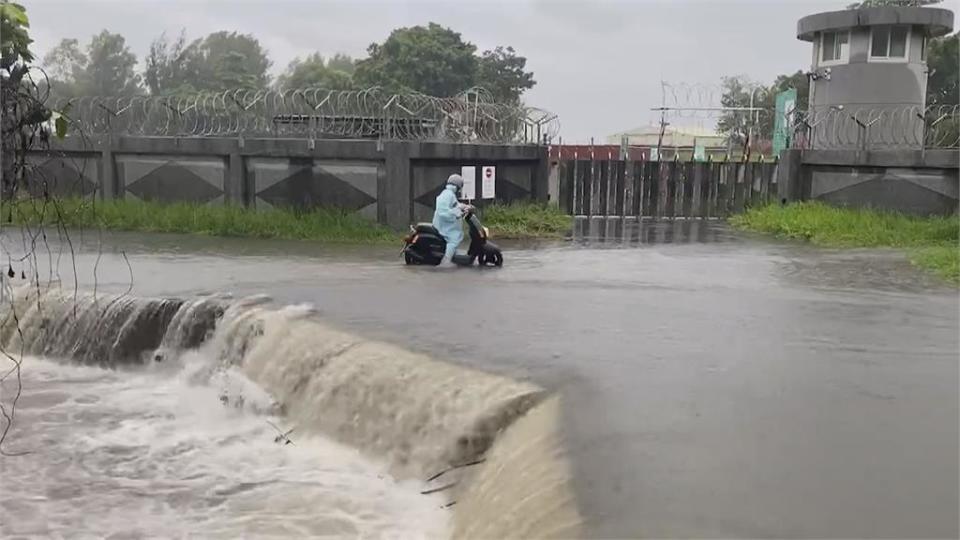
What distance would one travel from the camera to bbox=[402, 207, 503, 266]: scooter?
41.9 feet

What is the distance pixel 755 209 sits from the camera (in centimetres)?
2038

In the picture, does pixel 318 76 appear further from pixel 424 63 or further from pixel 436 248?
pixel 436 248

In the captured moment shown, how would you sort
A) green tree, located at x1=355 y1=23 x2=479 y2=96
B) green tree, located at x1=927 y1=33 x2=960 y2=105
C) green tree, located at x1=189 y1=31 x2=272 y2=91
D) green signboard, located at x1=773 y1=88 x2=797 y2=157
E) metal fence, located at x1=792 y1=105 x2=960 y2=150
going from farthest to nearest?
green tree, located at x1=189 y1=31 x2=272 y2=91 < green tree, located at x1=355 y1=23 x2=479 y2=96 < green tree, located at x1=927 y1=33 x2=960 y2=105 < green signboard, located at x1=773 y1=88 x2=797 y2=157 < metal fence, located at x1=792 y1=105 x2=960 y2=150

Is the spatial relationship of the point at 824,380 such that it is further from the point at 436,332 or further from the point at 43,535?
the point at 43,535

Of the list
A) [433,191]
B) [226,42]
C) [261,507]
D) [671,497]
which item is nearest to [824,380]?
[671,497]

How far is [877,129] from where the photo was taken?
2186 cm

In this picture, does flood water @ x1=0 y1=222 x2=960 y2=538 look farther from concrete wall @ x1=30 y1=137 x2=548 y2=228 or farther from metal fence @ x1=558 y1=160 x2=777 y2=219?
metal fence @ x1=558 y1=160 x2=777 y2=219

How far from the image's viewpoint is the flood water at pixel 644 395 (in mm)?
4816

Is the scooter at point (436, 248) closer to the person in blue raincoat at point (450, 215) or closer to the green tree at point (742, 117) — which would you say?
the person in blue raincoat at point (450, 215)

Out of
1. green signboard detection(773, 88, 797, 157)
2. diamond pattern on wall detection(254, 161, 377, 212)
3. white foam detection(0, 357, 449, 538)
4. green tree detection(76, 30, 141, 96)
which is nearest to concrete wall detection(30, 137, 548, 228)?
diamond pattern on wall detection(254, 161, 377, 212)

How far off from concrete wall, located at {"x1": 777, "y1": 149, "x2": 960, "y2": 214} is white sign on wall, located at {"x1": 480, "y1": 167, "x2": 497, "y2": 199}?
6.36 m

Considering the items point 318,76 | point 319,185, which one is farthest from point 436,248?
point 318,76

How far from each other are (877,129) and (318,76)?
4253 centimetres

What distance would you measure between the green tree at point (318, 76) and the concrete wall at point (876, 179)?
27.0 metres
